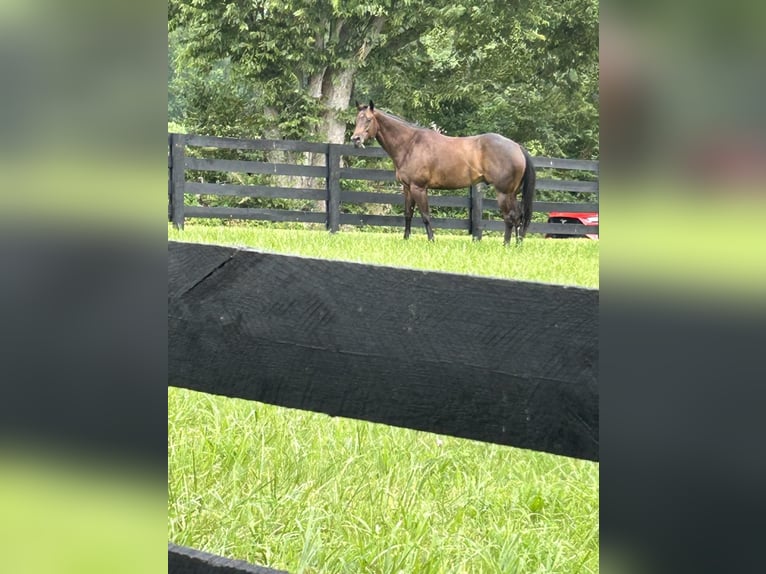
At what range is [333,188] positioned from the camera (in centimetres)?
1202

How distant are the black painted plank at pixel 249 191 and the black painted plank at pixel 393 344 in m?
9.76

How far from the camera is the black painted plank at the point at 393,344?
100 cm

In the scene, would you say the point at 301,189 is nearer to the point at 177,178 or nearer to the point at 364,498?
the point at 177,178

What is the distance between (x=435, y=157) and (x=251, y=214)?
274 cm

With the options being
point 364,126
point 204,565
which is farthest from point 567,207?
point 204,565

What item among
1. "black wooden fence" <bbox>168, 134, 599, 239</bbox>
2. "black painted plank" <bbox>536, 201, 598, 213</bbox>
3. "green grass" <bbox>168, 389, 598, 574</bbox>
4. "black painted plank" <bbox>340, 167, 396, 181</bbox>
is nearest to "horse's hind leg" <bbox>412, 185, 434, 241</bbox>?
"black wooden fence" <bbox>168, 134, 599, 239</bbox>

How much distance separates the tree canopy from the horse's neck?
7.99 meters

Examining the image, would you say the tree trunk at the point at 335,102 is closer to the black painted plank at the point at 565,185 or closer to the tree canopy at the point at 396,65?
the tree canopy at the point at 396,65

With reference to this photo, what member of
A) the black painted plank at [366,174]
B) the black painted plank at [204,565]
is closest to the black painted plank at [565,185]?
the black painted plank at [366,174]

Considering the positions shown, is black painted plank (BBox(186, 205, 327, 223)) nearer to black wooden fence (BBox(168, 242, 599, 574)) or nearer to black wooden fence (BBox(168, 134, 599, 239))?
black wooden fence (BBox(168, 134, 599, 239))

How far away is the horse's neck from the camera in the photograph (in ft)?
35.7
